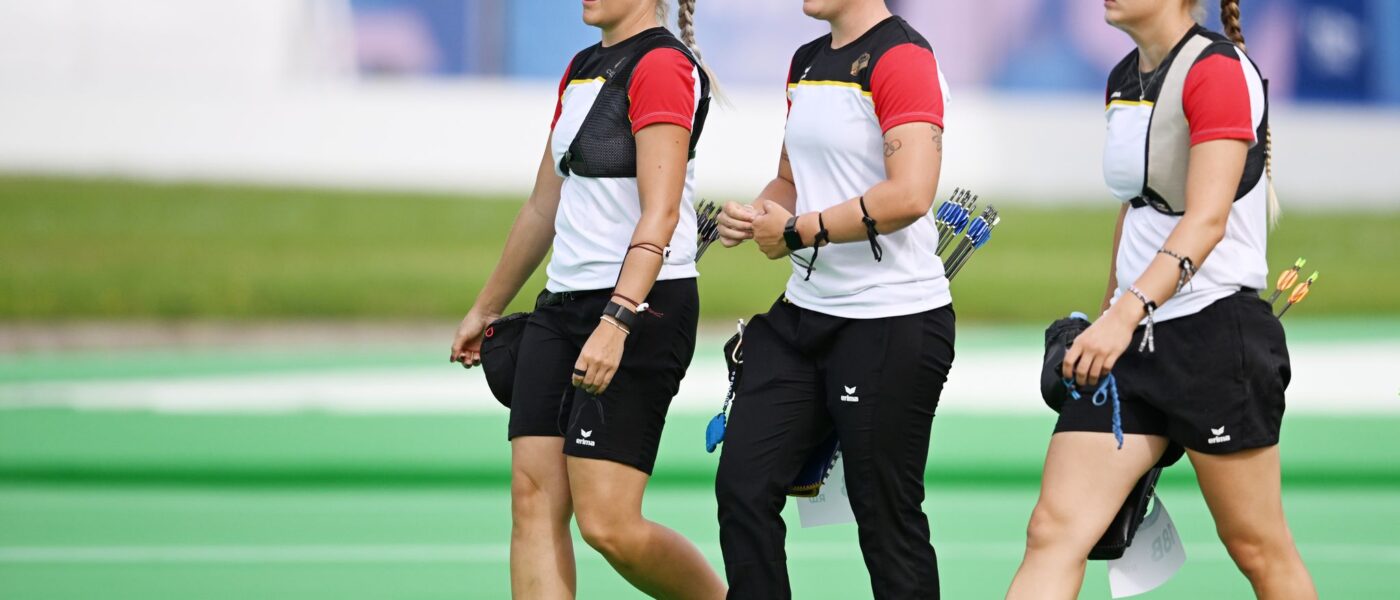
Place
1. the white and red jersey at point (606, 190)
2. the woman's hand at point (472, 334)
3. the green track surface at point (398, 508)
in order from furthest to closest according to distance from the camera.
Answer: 1. the green track surface at point (398, 508)
2. the woman's hand at point (472, 334)
3. the white and red jersey at point (606, 190)

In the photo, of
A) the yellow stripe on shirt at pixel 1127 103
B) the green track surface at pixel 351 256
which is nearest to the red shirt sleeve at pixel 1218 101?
the yellow stripe on shirt at pixel 1127 103

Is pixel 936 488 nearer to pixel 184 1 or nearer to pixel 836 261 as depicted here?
pixel 836 261

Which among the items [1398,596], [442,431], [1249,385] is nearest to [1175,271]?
[1249,385]

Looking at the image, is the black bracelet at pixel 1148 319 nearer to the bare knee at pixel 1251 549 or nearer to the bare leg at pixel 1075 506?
the bare leg at pixel 1075 506

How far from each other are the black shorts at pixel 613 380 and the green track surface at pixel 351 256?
998 centimetres

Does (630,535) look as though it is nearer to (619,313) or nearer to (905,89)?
(619,313)

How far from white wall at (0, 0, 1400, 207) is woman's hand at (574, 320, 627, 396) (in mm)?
14719

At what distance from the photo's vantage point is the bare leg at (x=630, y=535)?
403 cm

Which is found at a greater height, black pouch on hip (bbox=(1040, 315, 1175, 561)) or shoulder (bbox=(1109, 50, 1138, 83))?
shoulder (bbox=(1109, 50, 1138, 83))

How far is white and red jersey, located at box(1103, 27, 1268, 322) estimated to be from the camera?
3.50 metres

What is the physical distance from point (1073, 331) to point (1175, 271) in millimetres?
425

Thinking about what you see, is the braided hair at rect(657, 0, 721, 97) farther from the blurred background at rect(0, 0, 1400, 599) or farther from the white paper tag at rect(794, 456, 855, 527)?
the blurred background at rect(0, 0, 1400, 599)

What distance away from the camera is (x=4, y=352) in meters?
12.7

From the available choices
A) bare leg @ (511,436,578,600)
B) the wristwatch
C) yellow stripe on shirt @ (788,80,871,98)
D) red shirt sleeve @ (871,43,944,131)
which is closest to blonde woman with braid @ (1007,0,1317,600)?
red shirt sleeve @ (871,43,944,131)
